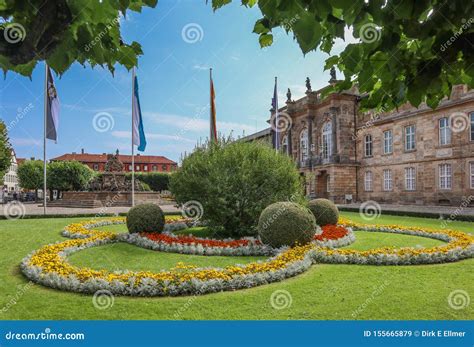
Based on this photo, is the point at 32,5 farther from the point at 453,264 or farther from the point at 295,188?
the point at 295,188

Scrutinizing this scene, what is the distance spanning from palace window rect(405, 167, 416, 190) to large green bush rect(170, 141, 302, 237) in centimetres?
2271

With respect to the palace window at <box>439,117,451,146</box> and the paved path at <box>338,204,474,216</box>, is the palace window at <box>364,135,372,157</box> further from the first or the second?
the paved path at <box>338,204,474,216</box>

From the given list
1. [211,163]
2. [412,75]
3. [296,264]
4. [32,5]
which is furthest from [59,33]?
[211,163]

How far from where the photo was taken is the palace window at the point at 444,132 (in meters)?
30.9

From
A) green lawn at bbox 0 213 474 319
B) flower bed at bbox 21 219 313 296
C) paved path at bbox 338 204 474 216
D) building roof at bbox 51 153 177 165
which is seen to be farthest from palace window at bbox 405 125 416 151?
building roof at bbox 51 153 177 165

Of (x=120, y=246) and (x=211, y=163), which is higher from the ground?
(x=211, y=163)

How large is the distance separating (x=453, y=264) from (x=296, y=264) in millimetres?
4613

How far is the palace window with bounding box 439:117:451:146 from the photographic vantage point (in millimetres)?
30891

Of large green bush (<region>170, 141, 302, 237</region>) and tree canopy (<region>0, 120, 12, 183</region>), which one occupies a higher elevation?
tree canopy (<region>0, 120, 12, 183</region>)

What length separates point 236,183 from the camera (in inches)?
573

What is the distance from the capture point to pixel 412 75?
11.5 ft

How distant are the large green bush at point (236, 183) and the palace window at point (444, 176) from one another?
21.0 m

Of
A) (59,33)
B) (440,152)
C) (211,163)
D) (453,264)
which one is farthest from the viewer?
(440,152)

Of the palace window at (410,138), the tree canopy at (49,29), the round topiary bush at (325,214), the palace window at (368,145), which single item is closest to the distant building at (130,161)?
the palace window at (368,145)
